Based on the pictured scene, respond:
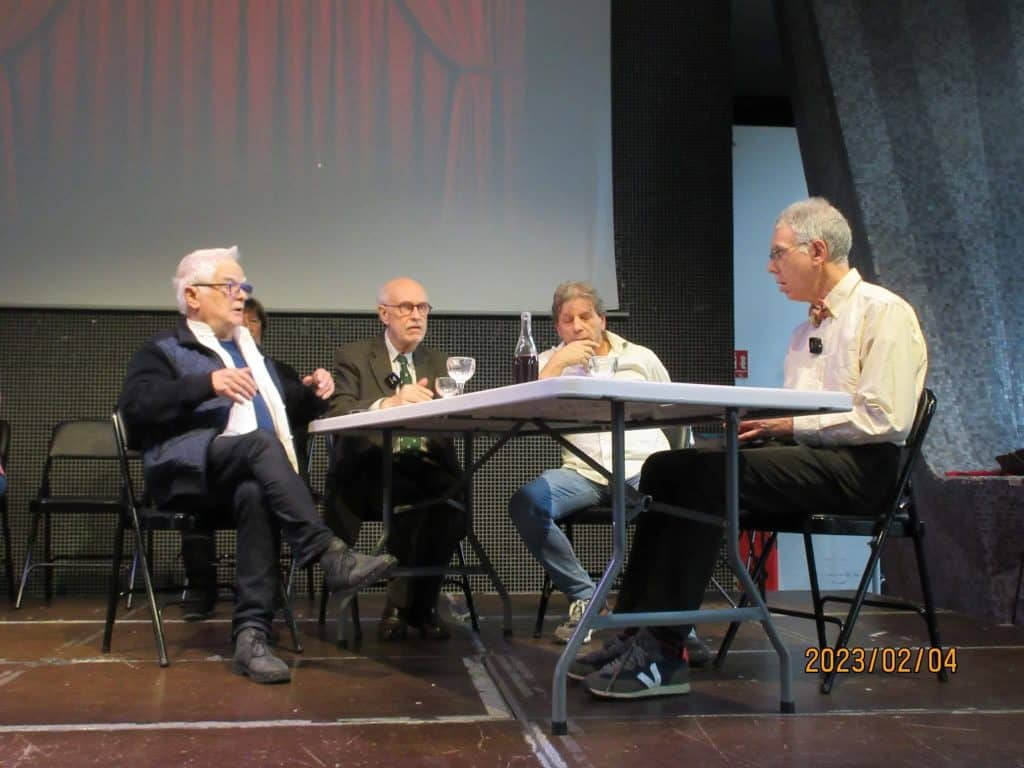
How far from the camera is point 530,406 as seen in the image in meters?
2.13

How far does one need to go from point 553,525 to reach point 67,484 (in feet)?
9.52

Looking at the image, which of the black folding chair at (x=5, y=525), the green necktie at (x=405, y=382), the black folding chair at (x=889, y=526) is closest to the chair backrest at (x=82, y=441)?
the black folding chair at (x=5, y=525)

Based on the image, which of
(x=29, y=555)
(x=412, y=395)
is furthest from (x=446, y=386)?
(x=29, y=555)

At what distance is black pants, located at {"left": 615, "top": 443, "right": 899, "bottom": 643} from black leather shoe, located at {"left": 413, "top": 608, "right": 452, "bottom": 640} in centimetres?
104

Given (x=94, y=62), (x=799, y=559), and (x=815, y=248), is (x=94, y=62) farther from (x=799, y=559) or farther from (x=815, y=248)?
(x=799, y=559)

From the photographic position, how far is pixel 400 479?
11.0ft

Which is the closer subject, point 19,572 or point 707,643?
point 707,643

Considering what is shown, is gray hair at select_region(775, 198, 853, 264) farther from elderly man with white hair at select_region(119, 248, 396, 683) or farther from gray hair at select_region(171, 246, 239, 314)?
gray hair at select_region(171, 246, 239, 314)

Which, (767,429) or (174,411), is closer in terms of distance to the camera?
(767,429)

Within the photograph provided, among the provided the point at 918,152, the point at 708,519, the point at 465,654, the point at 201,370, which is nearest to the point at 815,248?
the point at 708,519

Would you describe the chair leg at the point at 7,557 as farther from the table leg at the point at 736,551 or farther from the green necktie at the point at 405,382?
the table leg at the point at 736,551

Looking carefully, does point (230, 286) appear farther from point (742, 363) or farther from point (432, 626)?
point (742, 363)

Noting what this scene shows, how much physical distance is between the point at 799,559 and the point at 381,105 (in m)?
4.27
